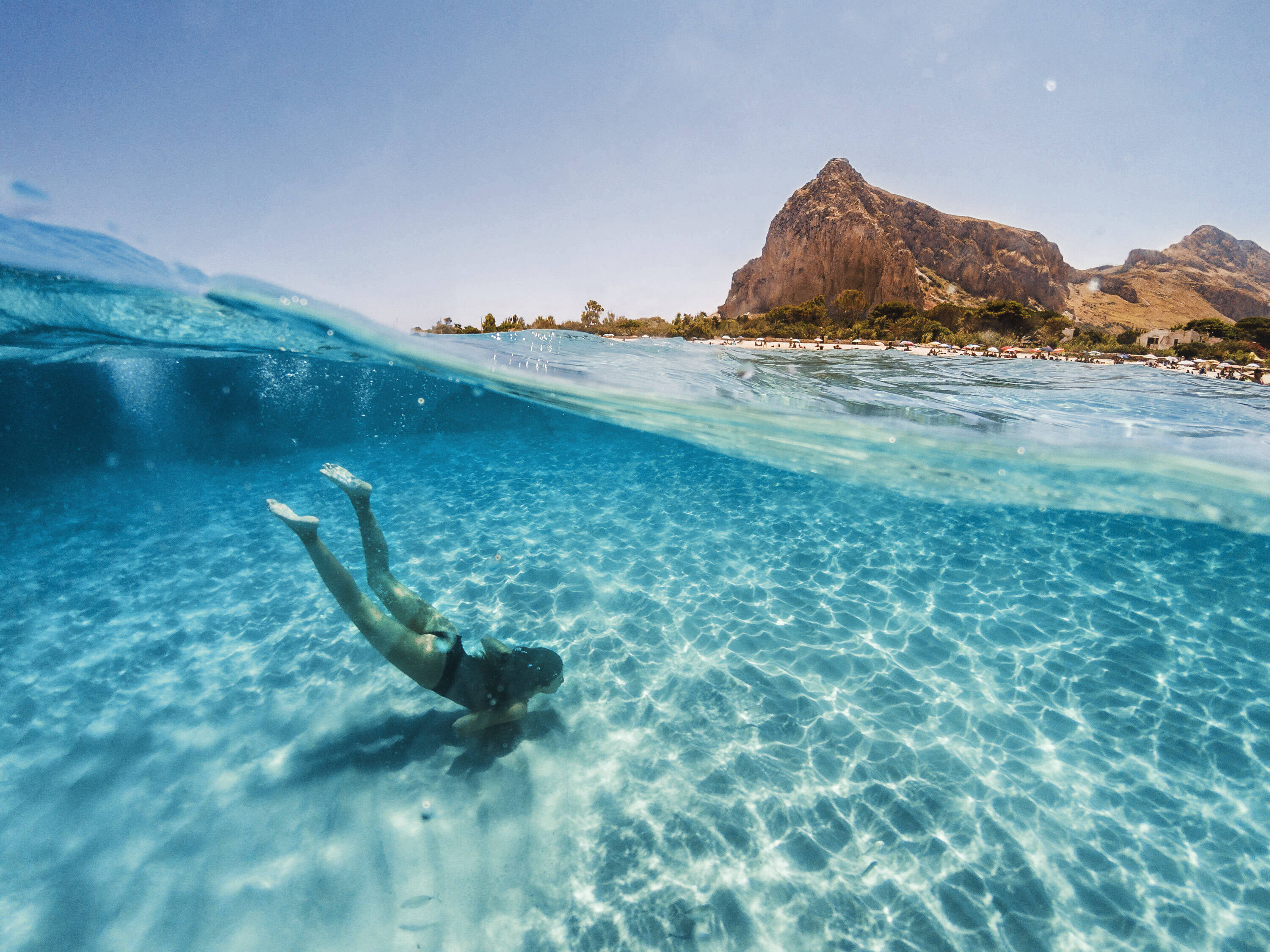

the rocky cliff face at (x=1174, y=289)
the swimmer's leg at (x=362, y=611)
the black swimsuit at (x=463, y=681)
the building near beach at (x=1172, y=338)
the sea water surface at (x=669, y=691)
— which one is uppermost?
the rocky cliff face at (x=1174, y=289)

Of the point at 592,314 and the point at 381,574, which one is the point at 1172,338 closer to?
the point at 592,314

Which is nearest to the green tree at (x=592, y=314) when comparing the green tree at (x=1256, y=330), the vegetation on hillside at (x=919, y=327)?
the vegetation on hillside at (x=919, y=327)

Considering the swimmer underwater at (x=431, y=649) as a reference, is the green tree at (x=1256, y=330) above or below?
above

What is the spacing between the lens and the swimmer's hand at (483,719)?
4.66 metres

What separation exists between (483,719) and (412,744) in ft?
2.61

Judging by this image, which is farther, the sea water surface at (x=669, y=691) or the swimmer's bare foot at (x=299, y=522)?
the swimmer's bare foot at (x=299, y=522)

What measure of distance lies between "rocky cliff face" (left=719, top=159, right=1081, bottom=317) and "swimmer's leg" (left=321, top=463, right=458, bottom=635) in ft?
227

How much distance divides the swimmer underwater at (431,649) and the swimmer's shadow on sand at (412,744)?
0.15 m

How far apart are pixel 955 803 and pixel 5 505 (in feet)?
64.3

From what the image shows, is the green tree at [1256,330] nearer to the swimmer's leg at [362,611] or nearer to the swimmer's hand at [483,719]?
the swimmer's hand at [483,719]

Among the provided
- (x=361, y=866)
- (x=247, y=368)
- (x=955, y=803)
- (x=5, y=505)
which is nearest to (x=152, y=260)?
(x=5, y=505)

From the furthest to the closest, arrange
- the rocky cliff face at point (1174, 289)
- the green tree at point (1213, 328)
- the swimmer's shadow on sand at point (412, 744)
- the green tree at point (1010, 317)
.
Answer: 1. the rocky cliff face at point (1174, 289)
2. the green tree at point (1010, 317)
3. the green tree at point (1213, 328)
4. the swimmer's shadow on sand at point (412, 744)

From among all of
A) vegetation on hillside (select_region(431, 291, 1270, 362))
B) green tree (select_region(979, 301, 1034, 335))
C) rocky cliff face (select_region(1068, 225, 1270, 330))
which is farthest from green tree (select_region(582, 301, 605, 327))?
rocky cliff face (select_region(1068, 225, 1270, 330))

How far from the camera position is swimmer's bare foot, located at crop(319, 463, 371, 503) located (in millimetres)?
4324
